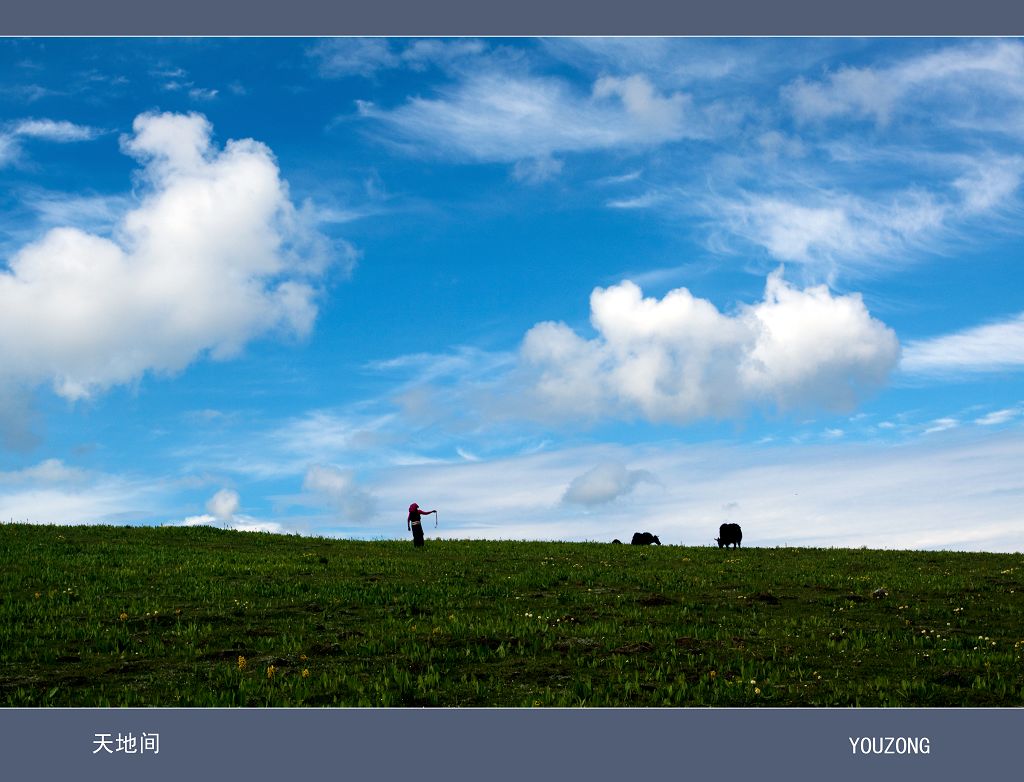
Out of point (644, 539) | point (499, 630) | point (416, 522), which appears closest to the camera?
point (499, 630)

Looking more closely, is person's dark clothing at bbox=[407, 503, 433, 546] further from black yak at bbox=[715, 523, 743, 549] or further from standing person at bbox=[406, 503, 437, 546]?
black yak at bbox=[715, 523, 743, 549]

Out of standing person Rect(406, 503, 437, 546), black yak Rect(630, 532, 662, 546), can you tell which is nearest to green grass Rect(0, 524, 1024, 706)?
standing person Rect(406, 503, 437, 546)

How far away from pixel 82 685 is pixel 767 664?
453 inches

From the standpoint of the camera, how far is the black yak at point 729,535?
4222cm

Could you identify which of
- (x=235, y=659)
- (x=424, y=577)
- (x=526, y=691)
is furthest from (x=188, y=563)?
(x=526, y=691)

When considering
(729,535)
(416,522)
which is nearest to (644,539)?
(729,535)

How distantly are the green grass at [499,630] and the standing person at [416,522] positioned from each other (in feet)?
17.2

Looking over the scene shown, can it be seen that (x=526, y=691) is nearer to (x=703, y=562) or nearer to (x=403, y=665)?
(x=403, y=665)

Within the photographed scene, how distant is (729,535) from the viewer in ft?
139

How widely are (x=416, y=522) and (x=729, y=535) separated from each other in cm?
1511

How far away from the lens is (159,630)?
62.2 ft

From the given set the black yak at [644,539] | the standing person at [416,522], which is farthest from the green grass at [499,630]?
the black yak at [644,539]

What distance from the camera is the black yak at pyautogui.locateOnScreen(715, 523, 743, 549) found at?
4222cm

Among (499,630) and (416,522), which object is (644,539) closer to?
(416,522)
